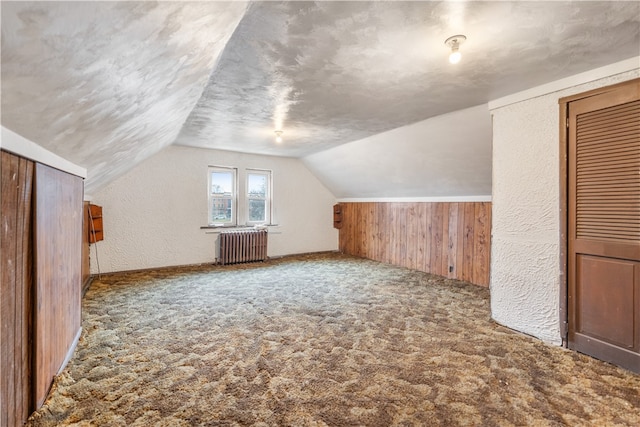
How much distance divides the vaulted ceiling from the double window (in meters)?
2.71

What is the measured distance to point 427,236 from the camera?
5172mm

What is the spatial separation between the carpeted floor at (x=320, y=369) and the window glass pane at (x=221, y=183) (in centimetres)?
264

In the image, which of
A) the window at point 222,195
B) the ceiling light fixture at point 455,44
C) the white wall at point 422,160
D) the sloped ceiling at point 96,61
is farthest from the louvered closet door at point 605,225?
the window at point 222,195

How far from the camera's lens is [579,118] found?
92.1 inches

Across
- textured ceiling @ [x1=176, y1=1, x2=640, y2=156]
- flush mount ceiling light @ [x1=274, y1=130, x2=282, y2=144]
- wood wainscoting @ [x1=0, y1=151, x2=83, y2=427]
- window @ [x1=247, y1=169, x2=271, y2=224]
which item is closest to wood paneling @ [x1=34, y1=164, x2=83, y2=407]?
wood wainscoting @ [x1=0, y1=151, x2=83, y2=427]

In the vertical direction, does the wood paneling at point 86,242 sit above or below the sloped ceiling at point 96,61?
below

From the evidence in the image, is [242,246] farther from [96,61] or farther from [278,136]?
[96,61]

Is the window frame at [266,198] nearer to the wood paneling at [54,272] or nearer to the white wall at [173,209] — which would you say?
the white wall at [173,209]

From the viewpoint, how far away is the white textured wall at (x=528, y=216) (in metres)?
2.50

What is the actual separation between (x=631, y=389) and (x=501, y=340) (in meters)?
0.79

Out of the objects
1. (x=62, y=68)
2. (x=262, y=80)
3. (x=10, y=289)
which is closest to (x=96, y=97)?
(x=62, y=68)

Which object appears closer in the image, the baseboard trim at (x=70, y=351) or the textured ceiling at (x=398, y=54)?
the textured ceiling at (x=398, y=54)

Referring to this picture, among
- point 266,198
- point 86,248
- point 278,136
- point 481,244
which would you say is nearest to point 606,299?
point 481,244

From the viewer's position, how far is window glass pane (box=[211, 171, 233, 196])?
5855 millimetres
